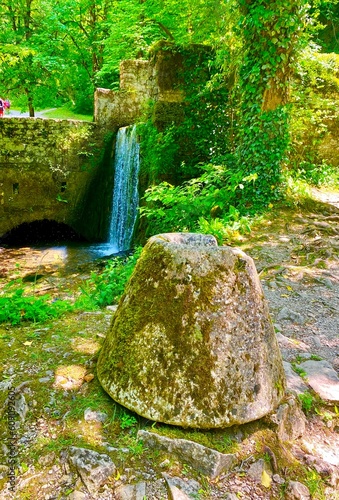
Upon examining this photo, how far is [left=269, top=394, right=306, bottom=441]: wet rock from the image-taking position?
6.24ft

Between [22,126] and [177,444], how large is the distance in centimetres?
1125

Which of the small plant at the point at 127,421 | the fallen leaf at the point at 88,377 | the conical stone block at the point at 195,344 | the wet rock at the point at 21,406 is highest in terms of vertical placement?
the conical stone block at the point at 195,344

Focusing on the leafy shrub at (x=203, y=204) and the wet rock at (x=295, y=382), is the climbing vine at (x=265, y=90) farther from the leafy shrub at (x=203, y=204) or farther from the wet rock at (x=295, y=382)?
the wet rock at (x=295, y=382)

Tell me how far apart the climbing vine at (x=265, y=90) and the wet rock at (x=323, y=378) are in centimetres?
404

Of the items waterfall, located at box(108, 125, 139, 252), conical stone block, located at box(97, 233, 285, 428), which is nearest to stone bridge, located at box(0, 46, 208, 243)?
waterfall, located at box(108, 125, 139, 252)

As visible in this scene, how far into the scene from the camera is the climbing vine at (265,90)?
6.31m

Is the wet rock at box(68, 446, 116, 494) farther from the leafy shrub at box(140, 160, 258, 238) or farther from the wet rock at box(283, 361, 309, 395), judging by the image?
the leafy shrub at box(140, 160, 258, 238)

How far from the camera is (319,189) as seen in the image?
8.39 meters

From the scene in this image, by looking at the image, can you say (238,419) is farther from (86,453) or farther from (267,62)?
(267,62)

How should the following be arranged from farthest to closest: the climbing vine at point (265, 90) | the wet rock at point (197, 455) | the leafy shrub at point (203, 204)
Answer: the leafy shrub at point (203, 204) → the climbing vine at point (265, 90) → the wet rock at point (197, 455)

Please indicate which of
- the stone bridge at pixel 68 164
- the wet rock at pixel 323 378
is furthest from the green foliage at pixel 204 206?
the stone bridge at pixel 68 164

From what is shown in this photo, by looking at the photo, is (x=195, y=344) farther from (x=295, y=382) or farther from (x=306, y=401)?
(x=295, y=382)

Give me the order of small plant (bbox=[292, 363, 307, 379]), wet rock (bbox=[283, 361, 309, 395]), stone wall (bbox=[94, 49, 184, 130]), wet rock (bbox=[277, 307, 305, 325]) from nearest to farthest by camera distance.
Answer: wet rock (bbox=[283, 361, 309, 395]), small plant (bbox=[292, 363, 307, 379]), wet rock (bbox=[277, 307, 305, 325]), stone wall (bbox=[94, 49, 184, 130])

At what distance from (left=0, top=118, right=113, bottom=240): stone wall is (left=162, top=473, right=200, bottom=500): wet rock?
10191 millimetres
